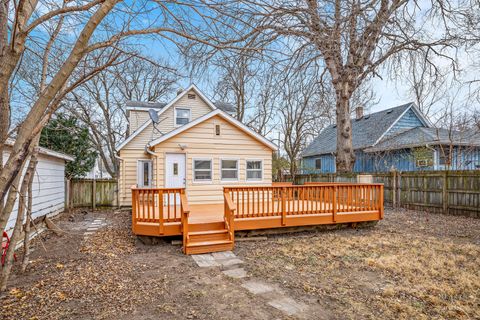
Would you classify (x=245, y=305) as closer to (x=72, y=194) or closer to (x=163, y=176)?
(x=163, y=176)

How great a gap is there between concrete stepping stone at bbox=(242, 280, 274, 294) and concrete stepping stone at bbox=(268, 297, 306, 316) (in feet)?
1.04

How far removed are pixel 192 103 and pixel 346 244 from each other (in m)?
9.87

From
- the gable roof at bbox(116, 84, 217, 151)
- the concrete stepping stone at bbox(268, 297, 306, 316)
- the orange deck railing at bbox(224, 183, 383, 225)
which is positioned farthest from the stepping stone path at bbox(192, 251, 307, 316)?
the gable roof at bbox(116, 84, 217, 151)

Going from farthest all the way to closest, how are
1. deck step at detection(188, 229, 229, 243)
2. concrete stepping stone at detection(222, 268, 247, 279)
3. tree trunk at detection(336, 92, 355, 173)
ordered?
tree trunk at detection(336, 92, 355, 173) → deck step at detection(188, 229, 229, 243) → concrete stepping stone at detection(222, 268, 247, 279)

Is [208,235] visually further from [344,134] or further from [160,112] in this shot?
[344,134]

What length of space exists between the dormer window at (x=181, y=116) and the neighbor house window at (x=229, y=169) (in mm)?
4245

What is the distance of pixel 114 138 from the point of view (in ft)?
64.3

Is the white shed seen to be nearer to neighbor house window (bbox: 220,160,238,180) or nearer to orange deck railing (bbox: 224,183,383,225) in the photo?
neighbor house window (bbox: 220,160,238,180)

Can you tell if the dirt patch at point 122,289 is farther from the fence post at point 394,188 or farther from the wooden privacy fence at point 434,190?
the fence post at point 394,188

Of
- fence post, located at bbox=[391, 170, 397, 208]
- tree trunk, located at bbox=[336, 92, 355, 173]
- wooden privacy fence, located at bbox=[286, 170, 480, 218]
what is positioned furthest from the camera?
tree trunk, located at bbox=[336, 92, 355, 173]

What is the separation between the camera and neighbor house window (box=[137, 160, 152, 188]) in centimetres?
1251

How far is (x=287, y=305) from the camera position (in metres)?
3.37

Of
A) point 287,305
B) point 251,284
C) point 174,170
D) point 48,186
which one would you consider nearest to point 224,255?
point 251,284

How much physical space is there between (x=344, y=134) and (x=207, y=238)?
8.77 m
